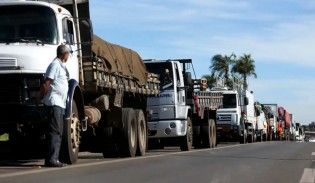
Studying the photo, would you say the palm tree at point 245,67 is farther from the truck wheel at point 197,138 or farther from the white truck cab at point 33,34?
the white truck cab at point 33,34

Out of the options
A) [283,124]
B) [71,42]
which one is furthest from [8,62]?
[283,124]

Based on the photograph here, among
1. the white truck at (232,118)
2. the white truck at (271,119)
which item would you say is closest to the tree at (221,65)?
the white truck at (271,119)

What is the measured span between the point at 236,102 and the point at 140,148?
1644cm

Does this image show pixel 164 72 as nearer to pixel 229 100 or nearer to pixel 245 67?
pixel 229 100

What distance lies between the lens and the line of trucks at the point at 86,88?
31.6ft

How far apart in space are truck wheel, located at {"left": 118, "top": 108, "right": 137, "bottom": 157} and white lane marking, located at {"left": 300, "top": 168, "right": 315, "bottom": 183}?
13.6 feet

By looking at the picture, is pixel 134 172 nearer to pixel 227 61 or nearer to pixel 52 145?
pixel 52 145

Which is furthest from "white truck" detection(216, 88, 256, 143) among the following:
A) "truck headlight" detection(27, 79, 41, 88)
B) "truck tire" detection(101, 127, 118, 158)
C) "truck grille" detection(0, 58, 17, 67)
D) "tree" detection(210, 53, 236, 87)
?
"tree" detection(210, 53, 236, 87)

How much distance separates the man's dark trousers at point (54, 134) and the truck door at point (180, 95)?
8185 millimetres

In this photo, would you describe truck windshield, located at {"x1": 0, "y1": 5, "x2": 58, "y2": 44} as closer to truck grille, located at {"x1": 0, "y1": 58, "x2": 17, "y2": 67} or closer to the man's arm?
truck grille, located at {"x1": 0, "y1": 58, "x2": 17, "y2": 67}

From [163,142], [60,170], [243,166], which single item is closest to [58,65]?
[60,170]

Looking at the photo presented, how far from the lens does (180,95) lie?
17.9 m

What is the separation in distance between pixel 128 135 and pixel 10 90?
166 inches

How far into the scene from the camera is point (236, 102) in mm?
30062
